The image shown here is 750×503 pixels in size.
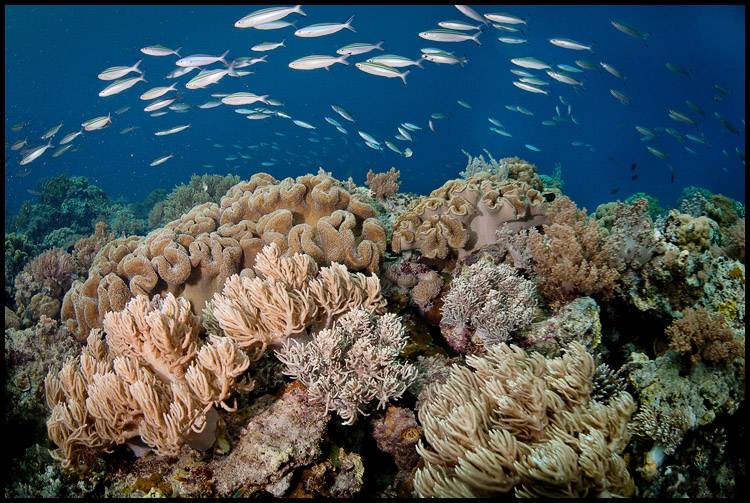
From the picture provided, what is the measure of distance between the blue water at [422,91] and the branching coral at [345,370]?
57.4m

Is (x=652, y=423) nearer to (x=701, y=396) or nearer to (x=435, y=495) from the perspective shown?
(x=701, y=396)

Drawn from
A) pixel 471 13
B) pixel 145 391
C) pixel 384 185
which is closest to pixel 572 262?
pixel 145 391

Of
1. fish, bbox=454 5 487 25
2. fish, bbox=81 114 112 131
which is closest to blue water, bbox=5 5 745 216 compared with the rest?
fish, bbox=81 114 112 131

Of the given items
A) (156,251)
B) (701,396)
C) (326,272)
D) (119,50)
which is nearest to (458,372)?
(326,272)

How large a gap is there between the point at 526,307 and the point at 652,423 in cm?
144

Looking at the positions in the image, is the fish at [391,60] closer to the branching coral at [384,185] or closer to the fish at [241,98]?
the branching coral at [384,185]

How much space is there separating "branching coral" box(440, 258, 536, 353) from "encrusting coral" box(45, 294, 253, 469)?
239 cm

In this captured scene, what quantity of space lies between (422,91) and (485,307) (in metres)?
128

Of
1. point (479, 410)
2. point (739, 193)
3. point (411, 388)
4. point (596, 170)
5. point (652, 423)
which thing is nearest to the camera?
point (479, 410)

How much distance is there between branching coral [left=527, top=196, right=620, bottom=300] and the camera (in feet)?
13.0

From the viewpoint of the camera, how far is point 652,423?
117 inches

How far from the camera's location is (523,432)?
2.57 metres

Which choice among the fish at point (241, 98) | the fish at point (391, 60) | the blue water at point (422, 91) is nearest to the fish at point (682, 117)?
the fish at point (391, 60)

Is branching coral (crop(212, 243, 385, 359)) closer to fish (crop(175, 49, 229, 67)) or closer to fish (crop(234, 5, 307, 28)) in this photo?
fish (crop(234, 5, 307, 28))
